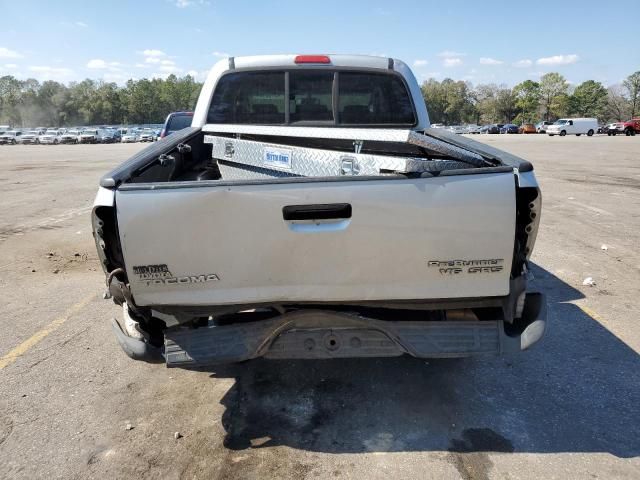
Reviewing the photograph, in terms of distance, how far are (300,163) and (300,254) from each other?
1172 mm

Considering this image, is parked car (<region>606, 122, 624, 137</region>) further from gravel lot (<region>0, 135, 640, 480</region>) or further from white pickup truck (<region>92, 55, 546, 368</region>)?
white pickup truck (<region>92, 55, 546, 368</region>)

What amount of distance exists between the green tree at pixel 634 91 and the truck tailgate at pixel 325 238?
348 ft

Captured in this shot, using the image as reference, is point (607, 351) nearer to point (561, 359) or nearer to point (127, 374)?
point (561, 359)

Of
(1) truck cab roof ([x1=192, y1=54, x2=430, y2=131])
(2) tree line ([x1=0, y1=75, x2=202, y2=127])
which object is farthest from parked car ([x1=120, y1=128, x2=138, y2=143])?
(1) truck cab roof ([x1=192, y1=54, x2=430, y2=131])

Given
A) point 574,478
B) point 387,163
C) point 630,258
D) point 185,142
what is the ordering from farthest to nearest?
1. point 630,258
2. point 185,142
3. point 387,163
4. point 574,478

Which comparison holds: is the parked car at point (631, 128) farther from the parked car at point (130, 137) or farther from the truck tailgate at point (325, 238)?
the truck tailgate at point (325, 238)

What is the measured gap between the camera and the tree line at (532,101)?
92.2m

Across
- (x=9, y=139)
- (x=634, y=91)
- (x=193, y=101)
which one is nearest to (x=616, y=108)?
(x=634, y=91)

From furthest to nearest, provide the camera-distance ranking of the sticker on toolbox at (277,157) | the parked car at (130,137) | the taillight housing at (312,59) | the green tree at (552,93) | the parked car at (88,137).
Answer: the green tree at (552,93) → the parked car at (130,137) → the parked car at (88,137) → the taillight housing at (312,59) → the sticker on toolbox at (277,157)

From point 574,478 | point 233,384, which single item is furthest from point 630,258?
point 233,384

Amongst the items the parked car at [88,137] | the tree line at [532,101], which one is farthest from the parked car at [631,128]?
the parked car at [88,137]

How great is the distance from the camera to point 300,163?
3656 mm

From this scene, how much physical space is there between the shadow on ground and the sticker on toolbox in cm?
157

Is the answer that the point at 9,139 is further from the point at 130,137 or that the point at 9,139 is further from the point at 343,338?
the point at 343,338
